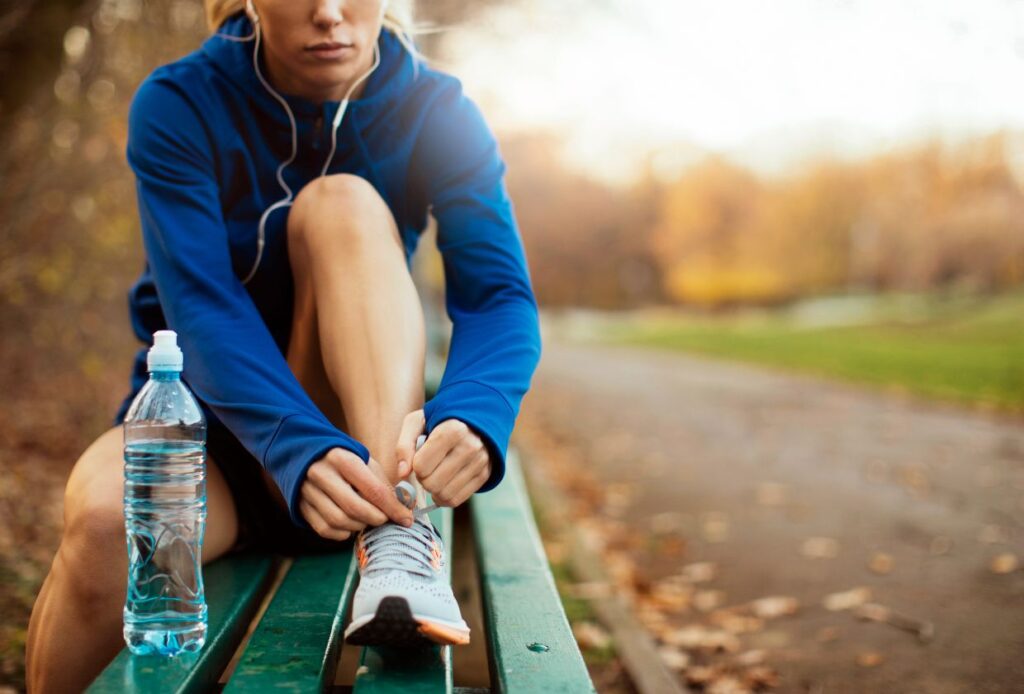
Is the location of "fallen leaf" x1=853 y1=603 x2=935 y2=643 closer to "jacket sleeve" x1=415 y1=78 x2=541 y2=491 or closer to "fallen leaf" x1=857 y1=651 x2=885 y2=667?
"fallen leaf" x1=857 y1=651 x2=885 y2=667

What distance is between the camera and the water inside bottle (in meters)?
1.61

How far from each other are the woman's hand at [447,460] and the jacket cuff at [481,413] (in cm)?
1

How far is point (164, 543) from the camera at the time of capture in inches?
66.8

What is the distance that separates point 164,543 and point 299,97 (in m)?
1.10

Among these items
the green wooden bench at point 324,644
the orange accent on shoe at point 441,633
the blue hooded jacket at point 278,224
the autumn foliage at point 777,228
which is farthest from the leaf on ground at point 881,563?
the autumn foliage at point 777,228

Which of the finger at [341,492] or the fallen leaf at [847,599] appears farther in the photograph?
the fallen leaf at [847,599]

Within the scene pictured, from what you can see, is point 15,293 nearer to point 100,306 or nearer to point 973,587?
point 100,306

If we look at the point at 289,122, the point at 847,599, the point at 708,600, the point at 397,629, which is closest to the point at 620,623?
the point at 708,600

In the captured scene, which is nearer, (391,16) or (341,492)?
(341,492)

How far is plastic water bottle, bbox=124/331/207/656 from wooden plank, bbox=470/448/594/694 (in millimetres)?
499

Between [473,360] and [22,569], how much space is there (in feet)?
8.54

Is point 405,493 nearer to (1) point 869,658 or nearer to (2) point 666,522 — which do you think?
(1) point 869,658

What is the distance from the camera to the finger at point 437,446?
1667 millimetres

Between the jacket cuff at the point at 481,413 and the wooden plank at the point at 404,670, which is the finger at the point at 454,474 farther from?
the wooden plank at the point at 404,670
